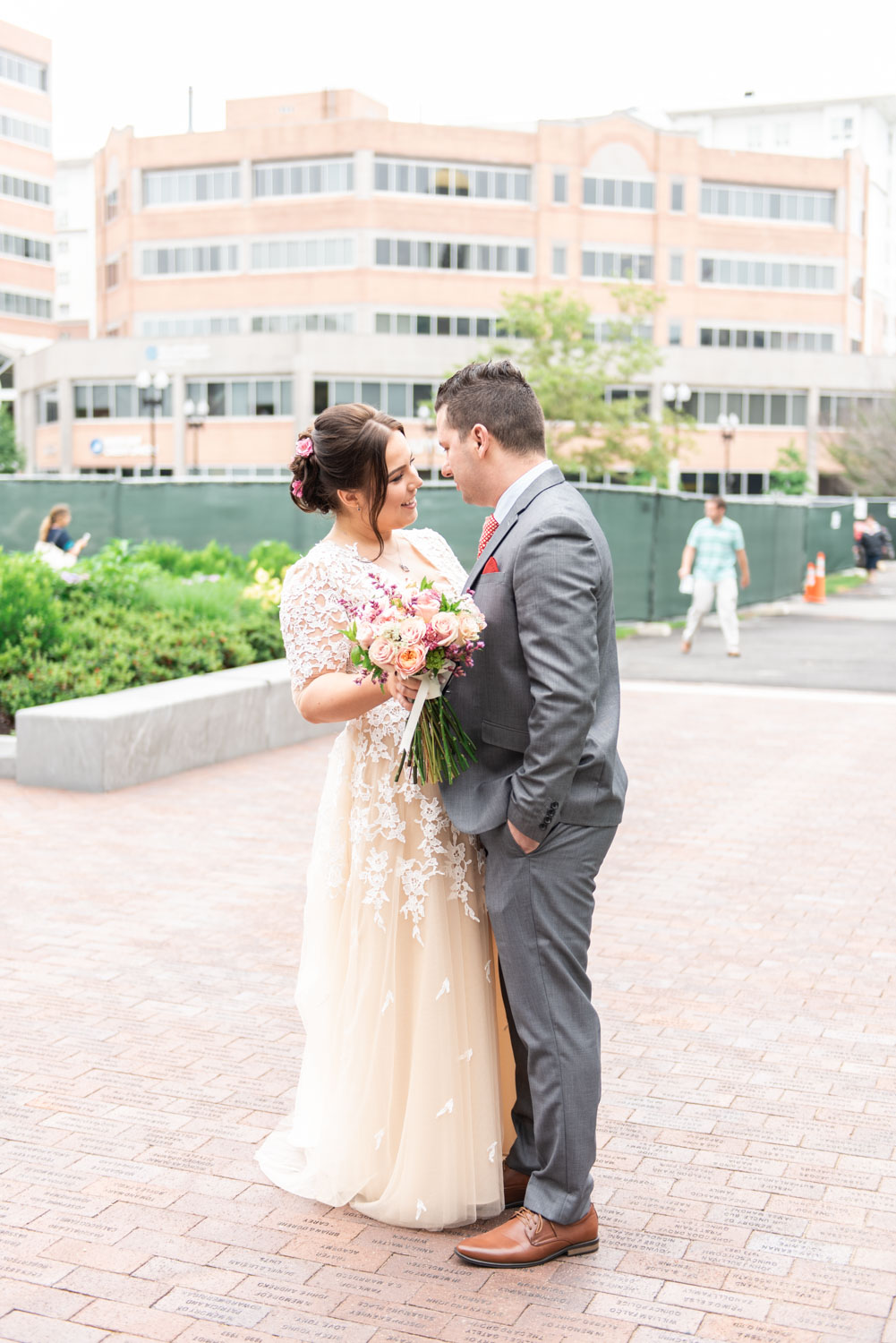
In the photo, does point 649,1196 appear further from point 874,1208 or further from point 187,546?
point 187,546

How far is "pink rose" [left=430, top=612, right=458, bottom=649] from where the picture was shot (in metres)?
3.13

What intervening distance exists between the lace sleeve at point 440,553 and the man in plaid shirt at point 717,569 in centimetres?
1408

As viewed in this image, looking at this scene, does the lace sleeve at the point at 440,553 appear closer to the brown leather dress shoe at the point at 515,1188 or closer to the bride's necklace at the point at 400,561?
the bride's necklace at the point at 400,561

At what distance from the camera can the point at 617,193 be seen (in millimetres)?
72938

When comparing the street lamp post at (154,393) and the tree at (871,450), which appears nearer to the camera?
the street lamp post at (154,393)

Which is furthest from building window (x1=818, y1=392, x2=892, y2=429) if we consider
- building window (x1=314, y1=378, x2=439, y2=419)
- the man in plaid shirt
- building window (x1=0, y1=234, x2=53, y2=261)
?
the man in plaid shirt

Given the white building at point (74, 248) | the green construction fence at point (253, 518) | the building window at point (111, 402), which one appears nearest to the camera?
the green construction fence at point (253, 518)

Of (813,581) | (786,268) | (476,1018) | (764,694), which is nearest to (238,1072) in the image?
(476,1018)

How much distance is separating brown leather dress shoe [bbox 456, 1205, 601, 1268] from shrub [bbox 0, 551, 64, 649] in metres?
7.71

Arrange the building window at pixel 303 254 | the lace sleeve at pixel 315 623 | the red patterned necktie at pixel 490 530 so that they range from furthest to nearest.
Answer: the building window at pixel 303 254 → the lace sleeve at pixel 315 623 → the red patterned necktie at pixel 490 530

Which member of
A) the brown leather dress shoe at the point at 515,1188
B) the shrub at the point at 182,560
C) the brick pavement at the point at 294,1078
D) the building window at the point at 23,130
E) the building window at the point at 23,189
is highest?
the building window at the point at 23,130

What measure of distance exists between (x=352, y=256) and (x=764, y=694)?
58.5 meters

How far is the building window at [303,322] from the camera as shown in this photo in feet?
229

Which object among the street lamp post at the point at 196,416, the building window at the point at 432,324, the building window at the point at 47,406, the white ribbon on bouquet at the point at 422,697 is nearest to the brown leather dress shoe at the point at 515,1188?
the white ribbon on bouquet at the point at 422,697
